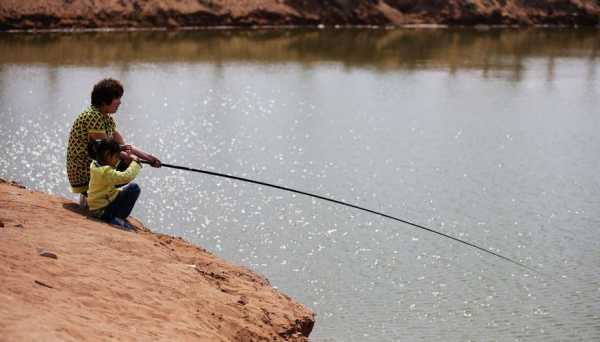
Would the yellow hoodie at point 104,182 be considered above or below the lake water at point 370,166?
above

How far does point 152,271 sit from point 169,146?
699 cm

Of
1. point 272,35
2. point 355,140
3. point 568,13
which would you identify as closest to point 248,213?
point 355,140

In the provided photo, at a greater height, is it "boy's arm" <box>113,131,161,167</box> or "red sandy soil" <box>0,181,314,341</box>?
"boy's arm" <box>113,131,161,167</box>

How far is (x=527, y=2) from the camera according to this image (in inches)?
1241

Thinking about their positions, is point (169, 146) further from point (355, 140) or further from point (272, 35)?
point (272, 35)

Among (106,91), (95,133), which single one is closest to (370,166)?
(95,133)

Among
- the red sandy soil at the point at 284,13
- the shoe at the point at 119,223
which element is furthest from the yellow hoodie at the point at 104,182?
the red sandy soil at the point at 284,13

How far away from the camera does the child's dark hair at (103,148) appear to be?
638 centimetres

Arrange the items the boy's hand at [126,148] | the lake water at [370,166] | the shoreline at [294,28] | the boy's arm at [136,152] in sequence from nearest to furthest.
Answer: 1. the boy's arm at [136,152]
2. the boy's hand at [126,148]
3. the lake water at [370,166]
4. the shoreline at [294,28]

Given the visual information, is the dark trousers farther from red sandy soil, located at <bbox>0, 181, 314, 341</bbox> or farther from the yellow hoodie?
red sandy soil, located at <bbox>0, 181, 314, 341</bbox>

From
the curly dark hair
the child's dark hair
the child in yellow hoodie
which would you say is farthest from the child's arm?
the curly dark hair

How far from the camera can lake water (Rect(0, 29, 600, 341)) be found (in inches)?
296

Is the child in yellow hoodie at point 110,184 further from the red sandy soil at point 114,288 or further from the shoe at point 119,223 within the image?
the red sandy soil at point 114,288

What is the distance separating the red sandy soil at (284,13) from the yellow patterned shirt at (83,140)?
20439 mm
